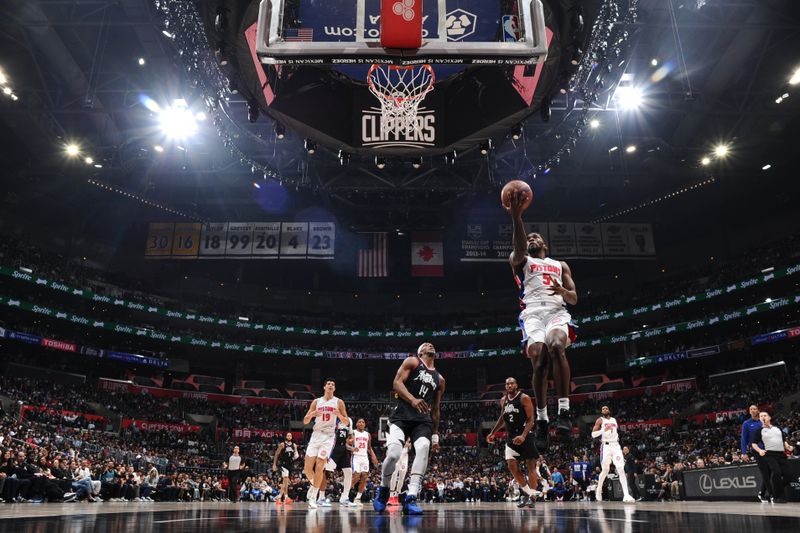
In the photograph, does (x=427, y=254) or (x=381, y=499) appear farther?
(x=427, y=254)

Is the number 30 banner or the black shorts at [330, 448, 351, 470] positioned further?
the number 30 banner

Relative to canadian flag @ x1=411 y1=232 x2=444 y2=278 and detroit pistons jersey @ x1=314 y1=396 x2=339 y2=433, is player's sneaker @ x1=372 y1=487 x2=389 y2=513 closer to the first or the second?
detroit pistons jersey @ x1=314 y1=396 x2=339 y2=433

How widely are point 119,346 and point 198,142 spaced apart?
18.1 metres

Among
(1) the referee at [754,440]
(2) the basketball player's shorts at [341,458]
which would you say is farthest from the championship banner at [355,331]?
(1) the referee at [754,440]

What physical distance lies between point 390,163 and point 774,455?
716 inches

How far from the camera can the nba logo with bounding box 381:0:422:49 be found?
257 inches

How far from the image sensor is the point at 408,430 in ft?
21.2

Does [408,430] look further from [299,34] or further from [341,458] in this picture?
[341,458]

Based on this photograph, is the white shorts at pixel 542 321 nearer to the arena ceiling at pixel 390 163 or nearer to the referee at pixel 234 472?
the referee at pixel 234 472

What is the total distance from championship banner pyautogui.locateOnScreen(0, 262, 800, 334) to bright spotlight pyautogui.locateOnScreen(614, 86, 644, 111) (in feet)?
27.3

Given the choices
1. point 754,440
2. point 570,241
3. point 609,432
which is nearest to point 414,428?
point 754,440

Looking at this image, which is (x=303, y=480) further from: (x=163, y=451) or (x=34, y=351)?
(x=34, y=351)

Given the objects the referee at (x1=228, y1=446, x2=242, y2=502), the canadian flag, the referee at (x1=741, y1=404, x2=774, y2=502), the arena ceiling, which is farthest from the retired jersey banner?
the referee at (x1=741, y1=404, x2=774, y2=502)

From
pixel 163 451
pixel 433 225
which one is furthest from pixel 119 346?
pixel 433 225
